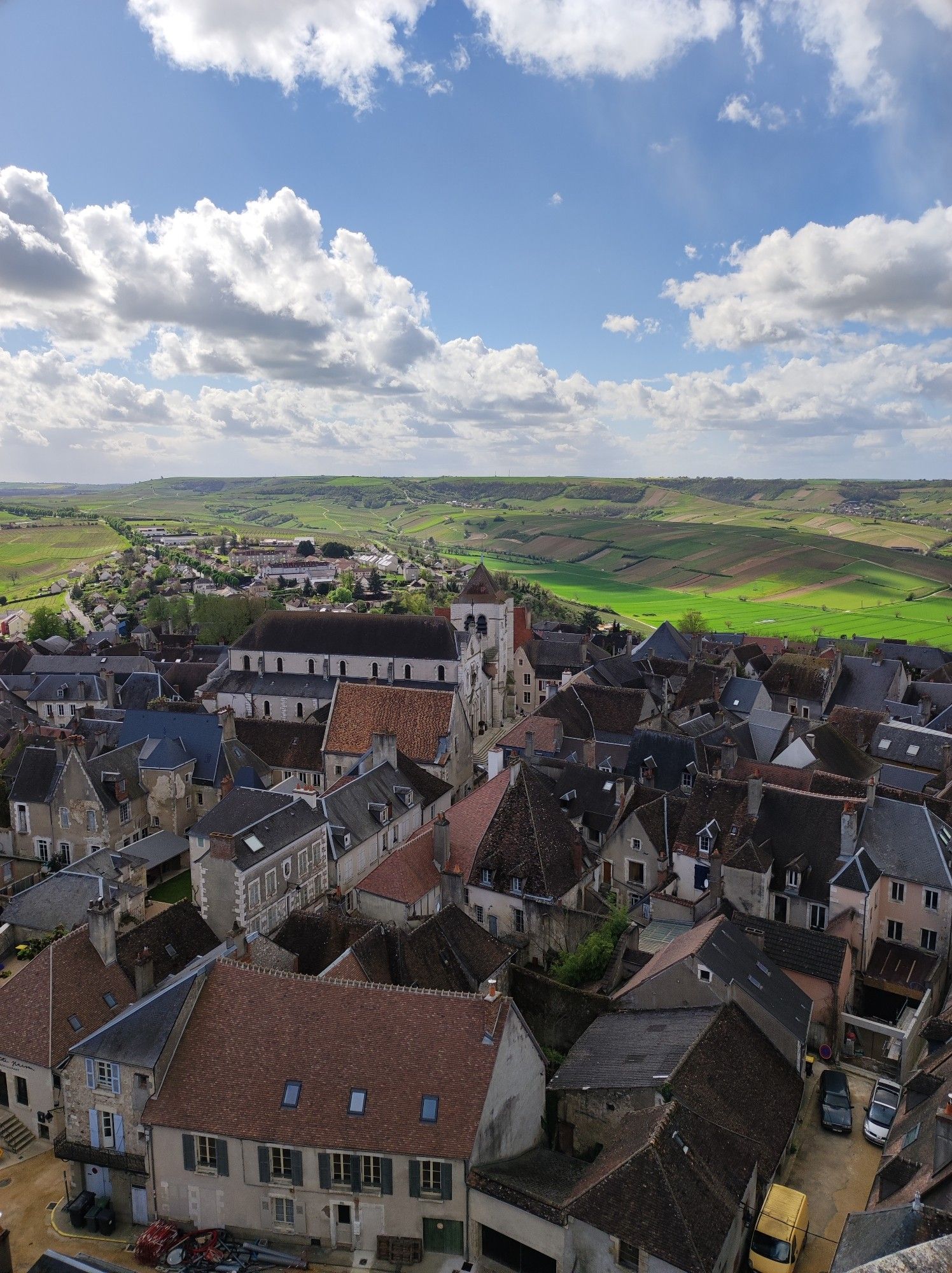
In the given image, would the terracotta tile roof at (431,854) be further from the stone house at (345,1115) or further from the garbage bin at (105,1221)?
the garbage bin at (105,1221)

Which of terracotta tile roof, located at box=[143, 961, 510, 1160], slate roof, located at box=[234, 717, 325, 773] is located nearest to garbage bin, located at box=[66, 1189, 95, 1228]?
terracotta tile roof, located at box=[143, 961, 510, 1160]

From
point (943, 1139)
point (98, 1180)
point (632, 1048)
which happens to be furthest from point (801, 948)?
point (98, 1180)

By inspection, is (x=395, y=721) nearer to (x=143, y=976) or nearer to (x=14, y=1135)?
(x=143, y=976)

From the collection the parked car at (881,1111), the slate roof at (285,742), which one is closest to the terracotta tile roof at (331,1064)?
the parked car at (881,1111)

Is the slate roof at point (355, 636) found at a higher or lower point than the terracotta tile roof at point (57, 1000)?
higher

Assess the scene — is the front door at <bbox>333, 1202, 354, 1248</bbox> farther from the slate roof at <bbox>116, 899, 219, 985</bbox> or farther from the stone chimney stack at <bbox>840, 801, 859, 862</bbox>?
the stone chimney stack at <bbox>840, 801, 859, 862</bbox>

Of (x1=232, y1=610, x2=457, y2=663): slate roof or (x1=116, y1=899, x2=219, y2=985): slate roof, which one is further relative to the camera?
(x1=232, y1=610, x2=457, y2=663): slate roof
